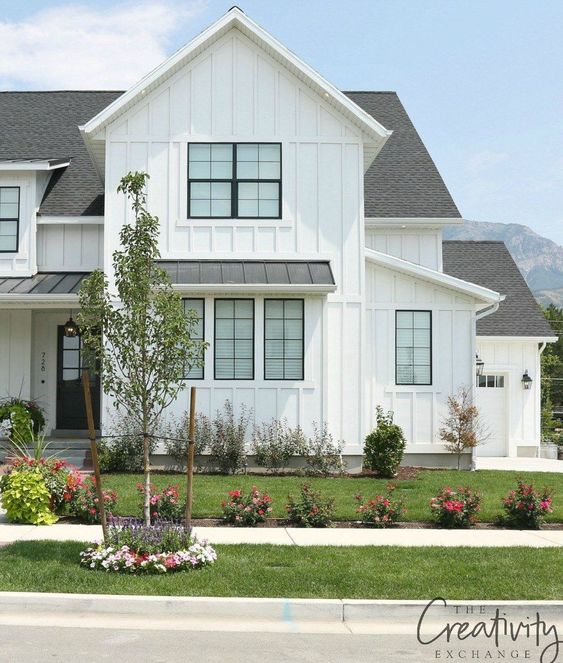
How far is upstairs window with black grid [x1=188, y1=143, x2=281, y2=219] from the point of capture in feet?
58.7

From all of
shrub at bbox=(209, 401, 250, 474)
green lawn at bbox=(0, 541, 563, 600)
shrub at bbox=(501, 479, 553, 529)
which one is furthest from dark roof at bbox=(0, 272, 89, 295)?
shrub at bbox=(501, 479, 553, 529)

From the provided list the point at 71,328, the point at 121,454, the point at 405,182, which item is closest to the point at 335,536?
the point at 121,454

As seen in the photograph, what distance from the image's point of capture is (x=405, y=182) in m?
22.3

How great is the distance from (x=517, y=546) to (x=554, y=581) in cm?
167

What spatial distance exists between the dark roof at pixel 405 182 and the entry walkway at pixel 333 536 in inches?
433

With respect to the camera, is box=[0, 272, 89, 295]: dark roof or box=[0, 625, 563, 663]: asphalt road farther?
box=[0, 272, 89, 295]: dark roof

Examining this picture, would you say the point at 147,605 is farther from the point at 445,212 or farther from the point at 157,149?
the point at 445,212

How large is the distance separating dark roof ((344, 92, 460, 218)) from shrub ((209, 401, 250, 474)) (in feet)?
22.9

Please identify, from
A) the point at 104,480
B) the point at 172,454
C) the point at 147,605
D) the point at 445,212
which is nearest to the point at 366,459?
the point at 172,454

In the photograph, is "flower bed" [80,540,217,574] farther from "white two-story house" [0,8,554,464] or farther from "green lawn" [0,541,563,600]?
"white two-story house" [0,8,554,464]

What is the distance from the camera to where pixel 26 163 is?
63.2 ft

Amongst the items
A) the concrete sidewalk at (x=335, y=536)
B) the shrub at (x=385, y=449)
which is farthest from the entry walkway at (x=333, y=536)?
the shrub at (x=385, y=449)

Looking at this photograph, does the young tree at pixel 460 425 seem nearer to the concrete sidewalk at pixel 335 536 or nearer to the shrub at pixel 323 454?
the shrub at pixel 323 454

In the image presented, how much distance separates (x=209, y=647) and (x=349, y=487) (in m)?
8.31
